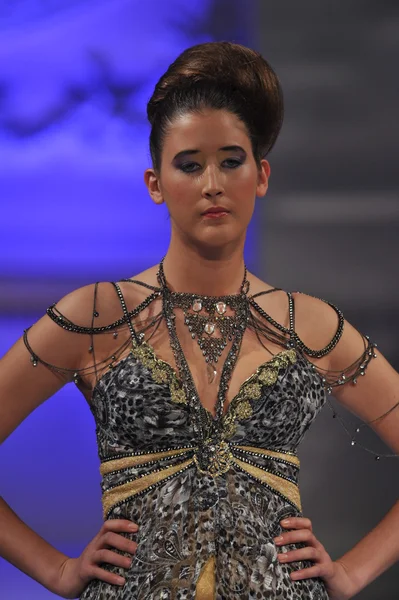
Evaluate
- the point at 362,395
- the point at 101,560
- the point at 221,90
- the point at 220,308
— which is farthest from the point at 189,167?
the point at 101,560

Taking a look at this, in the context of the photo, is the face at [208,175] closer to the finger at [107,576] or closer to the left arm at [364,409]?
the left arm at [364,409]

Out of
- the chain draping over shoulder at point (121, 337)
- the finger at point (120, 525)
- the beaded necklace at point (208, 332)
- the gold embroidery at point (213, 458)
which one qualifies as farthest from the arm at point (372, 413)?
the finger at point (120, 525)

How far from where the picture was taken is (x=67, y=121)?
8.39 feet

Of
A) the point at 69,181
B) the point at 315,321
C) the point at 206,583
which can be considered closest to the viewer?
the point at 206,583

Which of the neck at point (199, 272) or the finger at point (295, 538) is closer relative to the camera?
the finger at point (295, 538)

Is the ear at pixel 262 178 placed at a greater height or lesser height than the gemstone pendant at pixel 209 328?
greater

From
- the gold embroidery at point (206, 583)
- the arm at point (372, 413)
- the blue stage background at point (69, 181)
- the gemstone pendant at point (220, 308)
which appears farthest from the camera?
the blue stage background at point (69, 181)

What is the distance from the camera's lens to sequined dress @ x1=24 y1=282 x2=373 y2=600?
5.65 feet

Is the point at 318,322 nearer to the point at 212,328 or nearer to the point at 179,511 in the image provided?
the point at 212,328

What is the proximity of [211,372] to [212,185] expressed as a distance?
34cm

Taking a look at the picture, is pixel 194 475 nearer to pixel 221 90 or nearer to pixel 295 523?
pixel 295 523

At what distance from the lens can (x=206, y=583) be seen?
171 centimetres

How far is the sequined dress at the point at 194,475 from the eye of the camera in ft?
5.65

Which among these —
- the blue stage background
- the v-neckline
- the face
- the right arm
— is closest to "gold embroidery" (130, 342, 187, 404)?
the v-neckline
